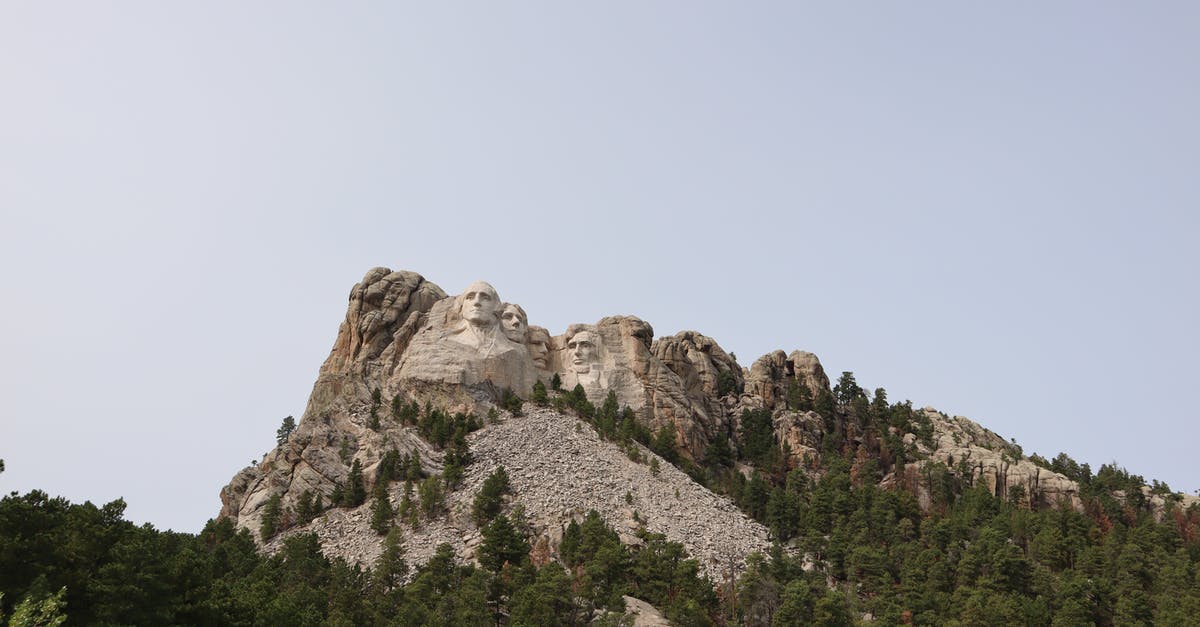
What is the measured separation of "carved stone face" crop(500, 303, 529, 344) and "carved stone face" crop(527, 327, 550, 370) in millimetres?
1634

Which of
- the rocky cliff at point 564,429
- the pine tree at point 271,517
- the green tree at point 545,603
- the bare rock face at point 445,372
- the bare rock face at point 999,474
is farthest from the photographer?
the bare rock face at point 999,474

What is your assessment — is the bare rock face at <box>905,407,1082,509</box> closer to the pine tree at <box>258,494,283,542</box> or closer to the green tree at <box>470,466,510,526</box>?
the green tree at <box>470,466,510,526</box>

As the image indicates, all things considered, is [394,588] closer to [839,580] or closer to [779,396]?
[839,580]

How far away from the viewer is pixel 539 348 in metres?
108

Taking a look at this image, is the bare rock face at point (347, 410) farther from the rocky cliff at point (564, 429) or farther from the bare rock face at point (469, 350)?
the bare rock face at point (469, 350)

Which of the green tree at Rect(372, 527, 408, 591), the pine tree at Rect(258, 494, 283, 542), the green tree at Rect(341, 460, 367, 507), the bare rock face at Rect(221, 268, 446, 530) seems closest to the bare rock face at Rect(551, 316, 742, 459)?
the bare rock face at Rect(221, 268, 446, 530)

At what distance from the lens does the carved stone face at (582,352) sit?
107m

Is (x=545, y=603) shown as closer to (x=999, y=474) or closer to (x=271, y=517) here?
(x=271, y=517)

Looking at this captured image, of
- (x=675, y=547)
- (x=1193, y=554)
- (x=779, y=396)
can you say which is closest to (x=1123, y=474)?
(x=1193, y=554)

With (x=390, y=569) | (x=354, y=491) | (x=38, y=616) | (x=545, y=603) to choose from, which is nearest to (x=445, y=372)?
(x=354, y=491)

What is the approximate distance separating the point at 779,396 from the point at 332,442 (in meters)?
41.6

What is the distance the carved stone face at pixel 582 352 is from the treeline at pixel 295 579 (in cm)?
2816

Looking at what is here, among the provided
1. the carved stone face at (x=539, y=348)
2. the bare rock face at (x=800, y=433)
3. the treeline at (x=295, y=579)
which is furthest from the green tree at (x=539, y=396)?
the treeline at (x=295, y=579)

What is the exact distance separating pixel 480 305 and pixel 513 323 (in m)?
3.81
